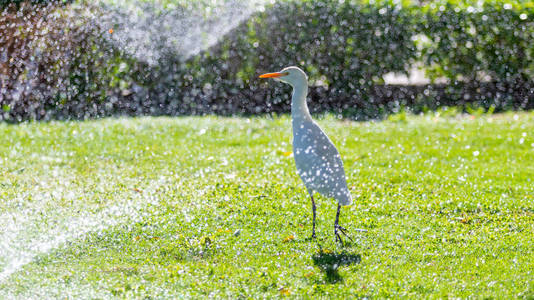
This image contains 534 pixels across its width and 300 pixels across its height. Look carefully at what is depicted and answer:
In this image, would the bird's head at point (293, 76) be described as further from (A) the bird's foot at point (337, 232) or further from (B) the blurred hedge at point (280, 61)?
(B) the blurred hedge at point (280, 61)

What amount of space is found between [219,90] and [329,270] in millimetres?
6341

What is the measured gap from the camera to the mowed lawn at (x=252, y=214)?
3.86m

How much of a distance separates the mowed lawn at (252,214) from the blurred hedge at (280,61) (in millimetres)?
1246

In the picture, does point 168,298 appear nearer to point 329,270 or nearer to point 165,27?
point 329,270

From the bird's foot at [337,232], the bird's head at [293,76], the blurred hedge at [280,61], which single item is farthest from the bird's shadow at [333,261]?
the blurred hedge at [280,61]

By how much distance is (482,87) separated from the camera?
10.3 metres

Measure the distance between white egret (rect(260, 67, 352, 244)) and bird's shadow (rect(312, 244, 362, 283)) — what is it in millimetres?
176

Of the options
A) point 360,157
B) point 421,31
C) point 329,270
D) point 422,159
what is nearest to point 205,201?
point 329,270

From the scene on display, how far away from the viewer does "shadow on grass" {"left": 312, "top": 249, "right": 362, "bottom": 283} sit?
3952mm

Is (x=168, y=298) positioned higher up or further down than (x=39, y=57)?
further down

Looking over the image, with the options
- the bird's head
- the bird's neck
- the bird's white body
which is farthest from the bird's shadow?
the bird's head

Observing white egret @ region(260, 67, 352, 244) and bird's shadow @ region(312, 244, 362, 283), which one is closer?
bird's shadow @ region(312, 244, 362, 283)

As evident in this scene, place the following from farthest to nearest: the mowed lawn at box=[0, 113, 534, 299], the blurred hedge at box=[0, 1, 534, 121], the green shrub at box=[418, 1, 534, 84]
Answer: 1. the green shrub at box=[418, 1, 534, 84]
2. the blurred hedge at box=[0, 1, 534, 121]
3. the mowed lawn at box=[0, 113, 534, 299]

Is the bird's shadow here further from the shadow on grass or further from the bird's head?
the bird's head
